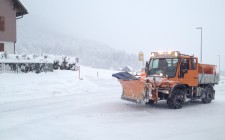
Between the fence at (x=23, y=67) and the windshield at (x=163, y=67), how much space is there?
10.2 m

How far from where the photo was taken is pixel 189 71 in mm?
14109

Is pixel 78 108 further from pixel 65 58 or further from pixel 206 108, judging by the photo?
pixel 65 58

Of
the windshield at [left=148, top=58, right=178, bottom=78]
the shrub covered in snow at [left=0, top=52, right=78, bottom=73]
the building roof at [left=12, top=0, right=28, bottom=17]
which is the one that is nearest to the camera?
the windshield at [left=148, top=58, right=178, bottom=78]

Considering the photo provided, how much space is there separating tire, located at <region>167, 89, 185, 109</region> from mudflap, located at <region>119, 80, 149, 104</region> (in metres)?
1.33

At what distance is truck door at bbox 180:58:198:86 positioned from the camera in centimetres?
1375

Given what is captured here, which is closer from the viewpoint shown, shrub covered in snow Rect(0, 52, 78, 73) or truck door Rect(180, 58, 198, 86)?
truck door Rect(180, 58, 198, 86)

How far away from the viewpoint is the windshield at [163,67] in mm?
13734

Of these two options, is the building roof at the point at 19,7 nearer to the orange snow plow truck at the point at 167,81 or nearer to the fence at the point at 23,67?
the fence at the point at 23,67

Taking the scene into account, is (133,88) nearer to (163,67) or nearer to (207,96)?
(163,67)

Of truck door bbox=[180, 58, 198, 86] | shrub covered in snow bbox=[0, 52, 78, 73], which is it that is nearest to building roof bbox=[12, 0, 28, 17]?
shrub covered in snow bbox=[0, 52, 78, 73]

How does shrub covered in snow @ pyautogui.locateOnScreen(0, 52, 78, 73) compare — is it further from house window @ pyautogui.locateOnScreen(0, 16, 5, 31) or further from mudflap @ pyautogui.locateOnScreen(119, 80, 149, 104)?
mudflap @ pyautogui.locateOnScreen(119, 80, 149, 104)

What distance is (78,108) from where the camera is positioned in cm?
1280

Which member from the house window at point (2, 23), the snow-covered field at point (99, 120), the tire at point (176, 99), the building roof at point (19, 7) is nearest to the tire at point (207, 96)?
the snow-covered field at point (99, 120)

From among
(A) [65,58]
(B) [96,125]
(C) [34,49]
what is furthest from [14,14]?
(C) [34,49]
